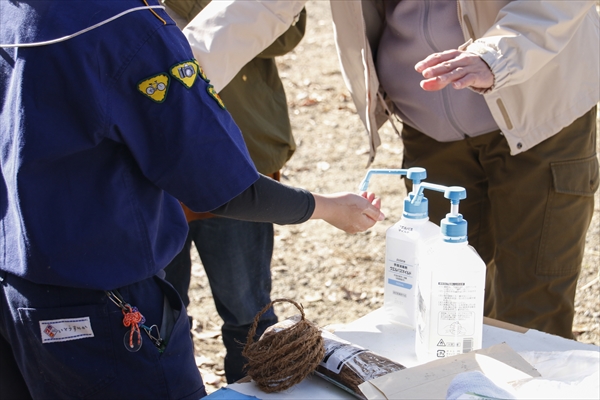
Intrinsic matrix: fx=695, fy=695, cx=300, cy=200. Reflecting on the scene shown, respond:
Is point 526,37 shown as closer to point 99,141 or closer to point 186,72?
point 186,72

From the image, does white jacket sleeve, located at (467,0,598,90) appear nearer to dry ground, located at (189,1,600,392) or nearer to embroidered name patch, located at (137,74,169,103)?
embroidered name patch, located at (137,74,169,103)

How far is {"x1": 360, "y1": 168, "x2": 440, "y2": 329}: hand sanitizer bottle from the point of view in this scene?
169 centimetres

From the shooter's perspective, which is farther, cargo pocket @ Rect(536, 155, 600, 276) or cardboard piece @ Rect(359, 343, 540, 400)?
cargo pocket @ Rect(536, 155, 600, 276)

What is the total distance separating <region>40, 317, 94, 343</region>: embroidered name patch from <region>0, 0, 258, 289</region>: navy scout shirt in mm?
100

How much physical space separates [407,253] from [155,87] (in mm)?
751

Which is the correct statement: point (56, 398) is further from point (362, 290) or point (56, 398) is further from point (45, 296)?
point (362, 290)

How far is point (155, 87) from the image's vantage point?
1351 millimetres

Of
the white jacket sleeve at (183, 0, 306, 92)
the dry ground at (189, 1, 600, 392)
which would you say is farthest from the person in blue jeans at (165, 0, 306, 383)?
the dry ground at (189, 1, 600, 392)

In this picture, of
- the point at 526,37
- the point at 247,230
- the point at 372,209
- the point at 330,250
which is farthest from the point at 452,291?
the point at 330,250

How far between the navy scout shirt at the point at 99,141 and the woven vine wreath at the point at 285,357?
31cm

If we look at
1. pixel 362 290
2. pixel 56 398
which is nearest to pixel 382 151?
pixel 362 290

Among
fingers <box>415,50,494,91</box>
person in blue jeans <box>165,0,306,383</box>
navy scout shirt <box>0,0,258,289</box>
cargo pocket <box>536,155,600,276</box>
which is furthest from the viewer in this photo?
person in blue jeans <box>165,0,306,383</box>

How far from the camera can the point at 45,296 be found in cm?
151

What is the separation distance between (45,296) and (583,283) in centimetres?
310
